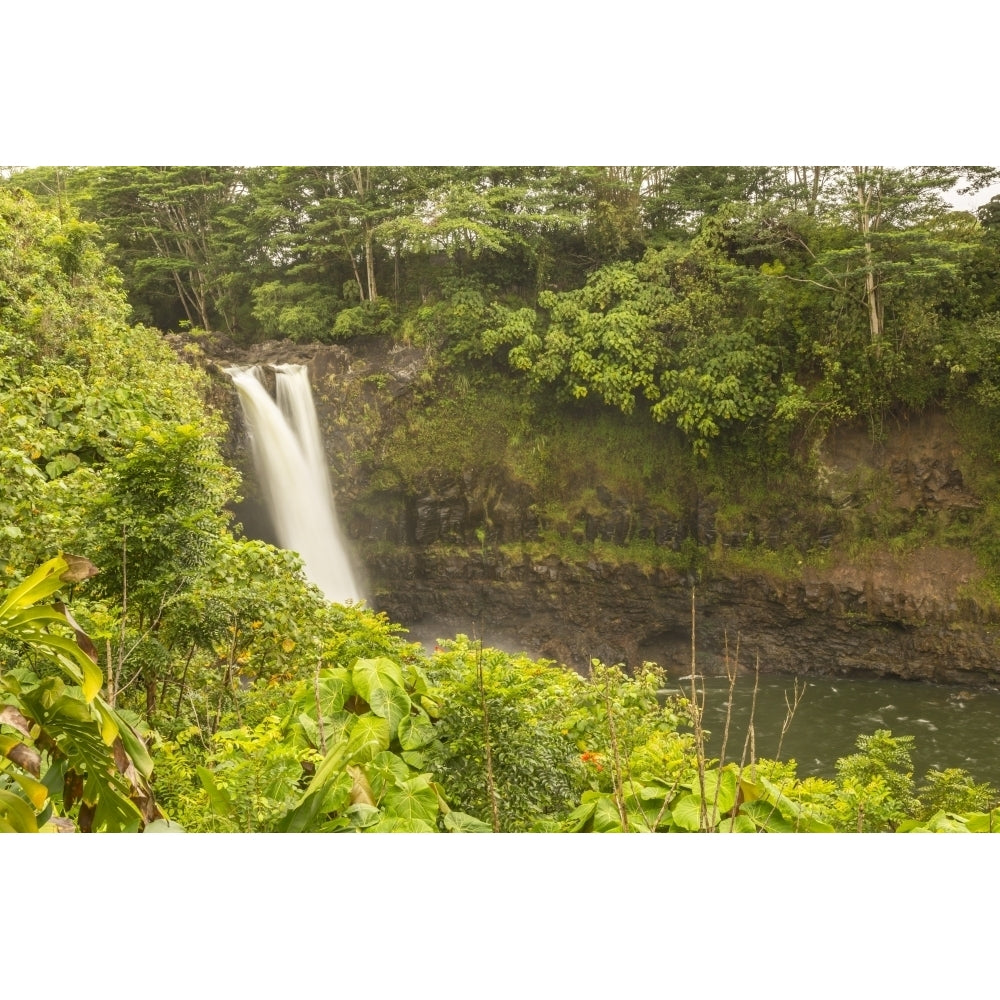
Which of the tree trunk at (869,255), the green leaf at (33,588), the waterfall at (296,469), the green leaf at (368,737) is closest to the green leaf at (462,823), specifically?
the green leaf at (368,737)

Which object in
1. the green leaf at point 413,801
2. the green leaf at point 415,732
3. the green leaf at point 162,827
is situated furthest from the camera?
the green leaf at point 415,732

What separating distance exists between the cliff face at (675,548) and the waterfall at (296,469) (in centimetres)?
8

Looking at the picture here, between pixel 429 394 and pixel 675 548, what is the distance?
160 cm

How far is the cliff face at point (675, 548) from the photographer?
13.6ft

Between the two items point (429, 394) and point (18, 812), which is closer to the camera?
point (18, 812)

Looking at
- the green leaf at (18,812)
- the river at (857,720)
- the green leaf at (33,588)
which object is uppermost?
the green leaf at (33,588)

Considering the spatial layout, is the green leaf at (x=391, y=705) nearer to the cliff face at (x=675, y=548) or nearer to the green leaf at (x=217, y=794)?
the green leaf at (x=217, y=794)

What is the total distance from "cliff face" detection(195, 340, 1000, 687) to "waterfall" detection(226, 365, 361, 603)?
8cm

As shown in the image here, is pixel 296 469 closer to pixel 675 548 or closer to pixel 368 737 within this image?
pixel 675 548

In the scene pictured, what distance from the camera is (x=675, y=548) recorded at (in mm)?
4582

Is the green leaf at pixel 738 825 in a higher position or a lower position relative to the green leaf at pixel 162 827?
lower

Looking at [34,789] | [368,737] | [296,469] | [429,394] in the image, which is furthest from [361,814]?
[429,394]
